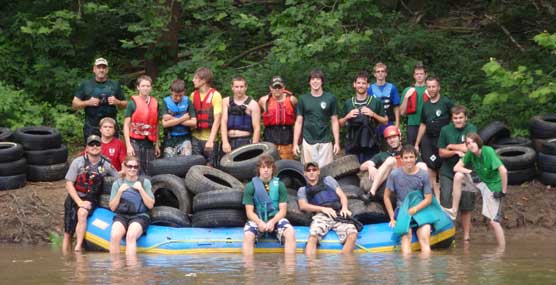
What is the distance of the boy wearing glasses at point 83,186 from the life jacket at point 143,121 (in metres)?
0.94

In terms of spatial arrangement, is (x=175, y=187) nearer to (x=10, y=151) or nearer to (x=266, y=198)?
(x=266, y=198)

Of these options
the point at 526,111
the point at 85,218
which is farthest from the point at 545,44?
the point at 85,218

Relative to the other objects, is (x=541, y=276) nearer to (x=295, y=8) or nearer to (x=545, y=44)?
(x=545, y=44)

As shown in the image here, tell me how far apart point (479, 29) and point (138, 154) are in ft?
30.3

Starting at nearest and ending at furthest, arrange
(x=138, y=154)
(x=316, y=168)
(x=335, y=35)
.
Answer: (x=316, y=168) < (x=138, y=154) < (x=335, y=35)

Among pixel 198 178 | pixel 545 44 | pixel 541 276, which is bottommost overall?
pixel 541 276

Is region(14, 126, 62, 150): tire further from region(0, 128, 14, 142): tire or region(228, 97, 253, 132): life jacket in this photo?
region(228, 97, 253, 132): life jacket

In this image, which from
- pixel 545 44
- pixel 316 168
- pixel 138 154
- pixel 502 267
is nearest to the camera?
pixel 502 267

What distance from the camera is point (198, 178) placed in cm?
1550

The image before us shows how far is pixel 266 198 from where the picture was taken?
48.4 ft

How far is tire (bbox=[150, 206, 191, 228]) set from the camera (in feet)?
50.0

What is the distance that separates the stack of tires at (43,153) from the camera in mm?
17750

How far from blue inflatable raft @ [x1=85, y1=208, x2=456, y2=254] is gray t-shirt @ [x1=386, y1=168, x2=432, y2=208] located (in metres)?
0.49

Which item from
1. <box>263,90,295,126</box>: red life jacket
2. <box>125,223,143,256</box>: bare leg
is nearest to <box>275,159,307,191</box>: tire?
<box>263,90,295,126</box>: red life jacket
